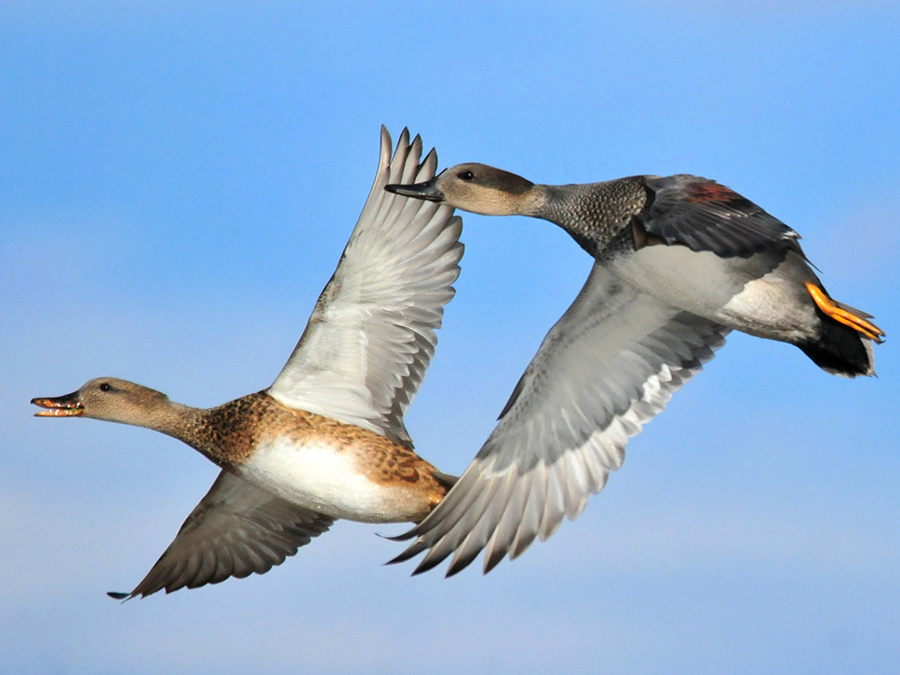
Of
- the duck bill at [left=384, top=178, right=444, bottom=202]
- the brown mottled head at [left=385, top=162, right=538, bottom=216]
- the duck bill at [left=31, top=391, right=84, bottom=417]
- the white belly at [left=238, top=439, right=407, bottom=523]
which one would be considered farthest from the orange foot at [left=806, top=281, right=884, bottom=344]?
the duck bill at [left=31, top=391, right=84, bottom=417]

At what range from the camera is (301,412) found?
27.0ft

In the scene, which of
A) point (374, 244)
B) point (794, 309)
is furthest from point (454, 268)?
point (794, 309)

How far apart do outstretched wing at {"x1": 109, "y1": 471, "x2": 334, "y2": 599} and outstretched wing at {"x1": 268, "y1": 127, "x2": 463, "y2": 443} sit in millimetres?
1079

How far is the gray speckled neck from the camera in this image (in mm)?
7477

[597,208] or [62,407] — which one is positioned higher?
[597,208]

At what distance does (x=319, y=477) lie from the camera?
7859 mm

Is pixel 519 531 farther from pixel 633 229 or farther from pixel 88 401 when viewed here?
pixel 88 401

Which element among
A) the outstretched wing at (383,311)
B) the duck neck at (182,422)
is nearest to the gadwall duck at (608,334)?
the outstretched wing at (383,311)

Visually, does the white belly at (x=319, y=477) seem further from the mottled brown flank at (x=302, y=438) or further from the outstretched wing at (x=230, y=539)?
the outstretched wing at (x=230, y=539)

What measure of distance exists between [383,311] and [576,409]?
1414mm

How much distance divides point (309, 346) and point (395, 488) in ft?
3.67

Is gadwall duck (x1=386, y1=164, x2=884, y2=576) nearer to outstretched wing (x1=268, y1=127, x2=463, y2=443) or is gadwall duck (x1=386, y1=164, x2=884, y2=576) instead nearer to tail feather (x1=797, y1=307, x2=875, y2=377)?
tail feather (x1=797, y1=307, x2=875, y2=377)

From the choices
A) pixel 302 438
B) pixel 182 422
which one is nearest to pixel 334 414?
pixel 302 438

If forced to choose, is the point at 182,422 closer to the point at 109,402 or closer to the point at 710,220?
the point at 109,402
